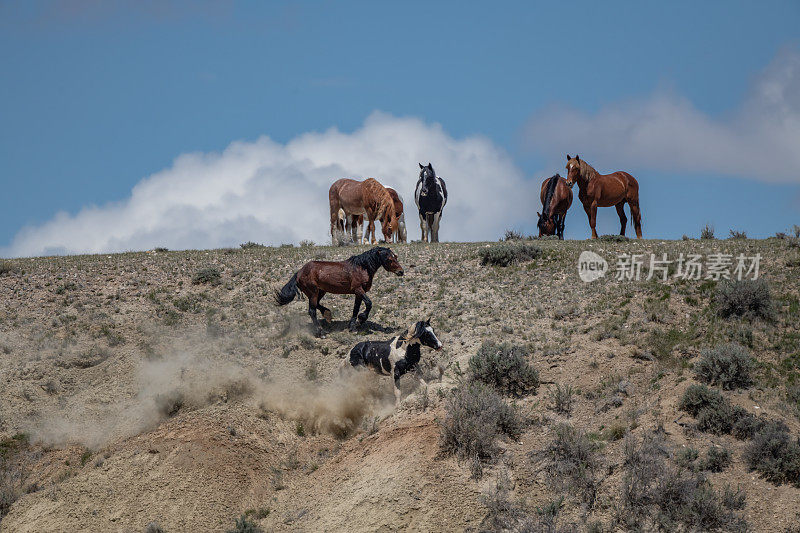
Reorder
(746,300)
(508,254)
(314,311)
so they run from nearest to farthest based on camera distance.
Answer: (746,300), (314,311), (508,254)

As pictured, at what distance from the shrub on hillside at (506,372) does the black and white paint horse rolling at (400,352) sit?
1286 millimetres

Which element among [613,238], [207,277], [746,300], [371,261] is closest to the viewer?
[746,300]

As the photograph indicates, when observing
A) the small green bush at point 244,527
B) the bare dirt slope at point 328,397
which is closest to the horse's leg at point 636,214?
the bare dirt slope at point 328,397

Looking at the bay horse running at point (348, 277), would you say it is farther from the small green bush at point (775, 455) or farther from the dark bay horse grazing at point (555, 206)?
the dark bay horse grazing at point (555, 206)

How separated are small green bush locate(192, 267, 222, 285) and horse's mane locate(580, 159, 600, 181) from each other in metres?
15.0

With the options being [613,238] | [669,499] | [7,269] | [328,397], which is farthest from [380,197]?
[669,499]

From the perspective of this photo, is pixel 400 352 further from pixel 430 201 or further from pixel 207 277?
pixel 430 201

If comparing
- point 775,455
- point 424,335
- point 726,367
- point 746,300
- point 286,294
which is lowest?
point 775,455

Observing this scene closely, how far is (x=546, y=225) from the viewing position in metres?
33.5

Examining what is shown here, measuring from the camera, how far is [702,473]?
13.8m

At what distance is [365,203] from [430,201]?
299cm

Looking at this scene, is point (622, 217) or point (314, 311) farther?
point (622, 217)

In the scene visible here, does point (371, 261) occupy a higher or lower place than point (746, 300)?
higher

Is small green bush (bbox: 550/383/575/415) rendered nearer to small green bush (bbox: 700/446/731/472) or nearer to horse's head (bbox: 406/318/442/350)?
horse's head (bbox: 406/318/442/350)
